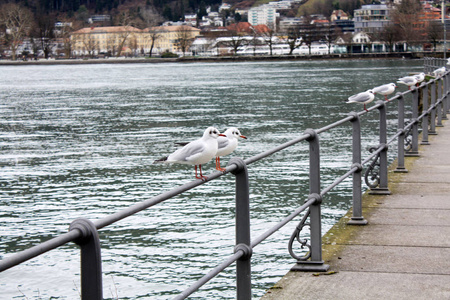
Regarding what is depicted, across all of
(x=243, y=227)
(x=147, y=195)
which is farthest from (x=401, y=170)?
(x=147, y=195)

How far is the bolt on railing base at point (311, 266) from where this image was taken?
5525 millimetres

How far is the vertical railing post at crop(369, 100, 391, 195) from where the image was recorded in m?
8.12

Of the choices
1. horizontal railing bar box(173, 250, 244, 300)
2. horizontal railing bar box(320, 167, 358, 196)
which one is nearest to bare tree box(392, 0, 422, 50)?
horizontal railing bar box(320, 167, 358, 196)

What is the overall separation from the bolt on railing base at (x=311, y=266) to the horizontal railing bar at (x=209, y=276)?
148 centimetres

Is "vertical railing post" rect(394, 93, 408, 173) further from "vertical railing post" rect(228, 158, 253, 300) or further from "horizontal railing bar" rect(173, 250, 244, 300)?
"horizontal railing bar" rect(173, 250, 244, 300)

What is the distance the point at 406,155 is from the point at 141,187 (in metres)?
9.40

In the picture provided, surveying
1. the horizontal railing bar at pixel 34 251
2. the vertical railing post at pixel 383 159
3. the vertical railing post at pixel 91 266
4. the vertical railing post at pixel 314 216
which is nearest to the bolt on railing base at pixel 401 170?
the vertical railing post at pixel 383 159

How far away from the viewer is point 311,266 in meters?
5.60

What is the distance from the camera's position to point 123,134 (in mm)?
33188

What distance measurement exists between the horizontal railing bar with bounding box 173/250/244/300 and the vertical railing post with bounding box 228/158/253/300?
7 centimetres

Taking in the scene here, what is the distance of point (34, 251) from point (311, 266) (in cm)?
355

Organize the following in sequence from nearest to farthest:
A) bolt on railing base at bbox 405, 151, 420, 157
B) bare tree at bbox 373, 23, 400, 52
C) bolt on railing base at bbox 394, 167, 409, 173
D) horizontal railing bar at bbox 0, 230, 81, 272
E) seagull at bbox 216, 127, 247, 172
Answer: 1. horizontal railing bar at bbox 0, 230, 81, 272
2. seagull at bbox 216, 127, 247, 172
3. bolt on railing base at bbox 394, 167, 409, 173
4. bolt on railing base at bbox 405, 151, 420, 157
5. bare tree at bbox 373, 23, 400, 52

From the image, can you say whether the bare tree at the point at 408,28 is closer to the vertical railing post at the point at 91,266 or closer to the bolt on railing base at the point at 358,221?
the bolt on railing base at the point at 358,221

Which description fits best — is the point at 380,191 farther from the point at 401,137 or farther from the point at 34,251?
the point at 34,251
